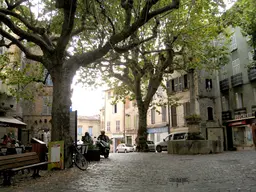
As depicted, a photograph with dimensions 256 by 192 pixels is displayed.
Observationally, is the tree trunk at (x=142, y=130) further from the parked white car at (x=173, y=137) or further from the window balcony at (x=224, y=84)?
the window balcony at (x=224, y=84)

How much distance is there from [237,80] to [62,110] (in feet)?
82.1

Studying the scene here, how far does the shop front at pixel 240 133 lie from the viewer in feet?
96.3

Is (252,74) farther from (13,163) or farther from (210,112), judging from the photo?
(13,163)

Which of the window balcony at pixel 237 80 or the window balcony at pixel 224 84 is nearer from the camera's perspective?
the window balcony at pixel 237 80

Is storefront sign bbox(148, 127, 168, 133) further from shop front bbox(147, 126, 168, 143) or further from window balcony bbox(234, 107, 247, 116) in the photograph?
window balcony bbox(234, 107, 247, 116)

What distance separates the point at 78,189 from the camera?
255 inches

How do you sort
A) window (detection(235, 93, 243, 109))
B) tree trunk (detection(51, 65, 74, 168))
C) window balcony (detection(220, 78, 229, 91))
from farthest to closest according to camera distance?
1. window balcony (detection(220, 78, 229, 91))
2. window (detection(235, 93, 243, 109))
3. tree trunk (detection(51, 65, 74, 168))

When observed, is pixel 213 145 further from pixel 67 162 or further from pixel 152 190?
pixel 152 190

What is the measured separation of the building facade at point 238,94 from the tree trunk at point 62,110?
72.0 feet

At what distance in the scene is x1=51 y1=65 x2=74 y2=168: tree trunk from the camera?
1105cm

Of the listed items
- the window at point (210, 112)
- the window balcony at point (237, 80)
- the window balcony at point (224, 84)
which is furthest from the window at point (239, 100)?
the window at point (210, 112)

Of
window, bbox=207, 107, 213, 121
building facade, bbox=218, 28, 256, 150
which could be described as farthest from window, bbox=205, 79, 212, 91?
window, bbox=207, 107, 213, 121

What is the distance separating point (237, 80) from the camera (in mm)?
31234

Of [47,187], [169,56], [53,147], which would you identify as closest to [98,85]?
[169,56]
